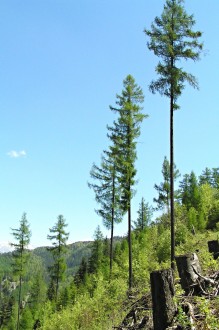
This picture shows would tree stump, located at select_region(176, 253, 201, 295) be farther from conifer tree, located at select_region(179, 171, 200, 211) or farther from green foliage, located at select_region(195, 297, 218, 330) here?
conifer tree, located at select_region(179, 171, 200, 211)

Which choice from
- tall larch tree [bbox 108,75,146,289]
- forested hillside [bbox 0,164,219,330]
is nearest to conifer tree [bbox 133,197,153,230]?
forested hillside [bbox 0,164,219,330]

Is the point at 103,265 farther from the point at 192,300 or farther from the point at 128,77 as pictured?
the point at 192,300

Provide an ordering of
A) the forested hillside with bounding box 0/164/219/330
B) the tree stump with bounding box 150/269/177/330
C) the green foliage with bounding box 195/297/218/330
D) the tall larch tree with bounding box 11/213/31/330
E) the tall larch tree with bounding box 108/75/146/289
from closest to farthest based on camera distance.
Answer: the green foliage with bounding box 195/297/218/330
the tree stump with bounding box 150/269/177/330
the forested hillside with bounding box 0/164/219/330
the tall larch tree with bounding box 108/75/146/289
the tall larch tree with bounding box 11/213/31/330

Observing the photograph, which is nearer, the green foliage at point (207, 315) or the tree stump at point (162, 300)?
the green foliage at point (207, 315)

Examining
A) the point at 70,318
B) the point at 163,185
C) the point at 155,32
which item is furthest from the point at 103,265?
the point at 155,32

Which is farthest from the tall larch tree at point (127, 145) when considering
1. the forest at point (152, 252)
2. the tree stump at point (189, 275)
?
the tree stump at point (189, 275)

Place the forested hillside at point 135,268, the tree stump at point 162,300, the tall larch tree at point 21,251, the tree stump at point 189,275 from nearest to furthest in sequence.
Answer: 1. the tree stump at point 162,300
2. the tree stump at point 189,275
3. the forested hillside at point 135,268
4. the tall larch tree at point 21,251

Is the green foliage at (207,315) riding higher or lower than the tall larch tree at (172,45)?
lower

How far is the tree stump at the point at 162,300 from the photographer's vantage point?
5270mm

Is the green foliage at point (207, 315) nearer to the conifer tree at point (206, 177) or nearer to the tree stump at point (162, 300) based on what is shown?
the tree stump at point (162, 300)

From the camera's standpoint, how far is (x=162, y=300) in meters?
5.29

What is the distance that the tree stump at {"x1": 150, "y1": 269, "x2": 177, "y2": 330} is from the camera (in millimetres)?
5270

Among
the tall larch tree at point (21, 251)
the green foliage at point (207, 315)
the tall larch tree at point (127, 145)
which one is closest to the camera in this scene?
the green foliage at point (207, 315)

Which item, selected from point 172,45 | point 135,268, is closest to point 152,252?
point 135,268
